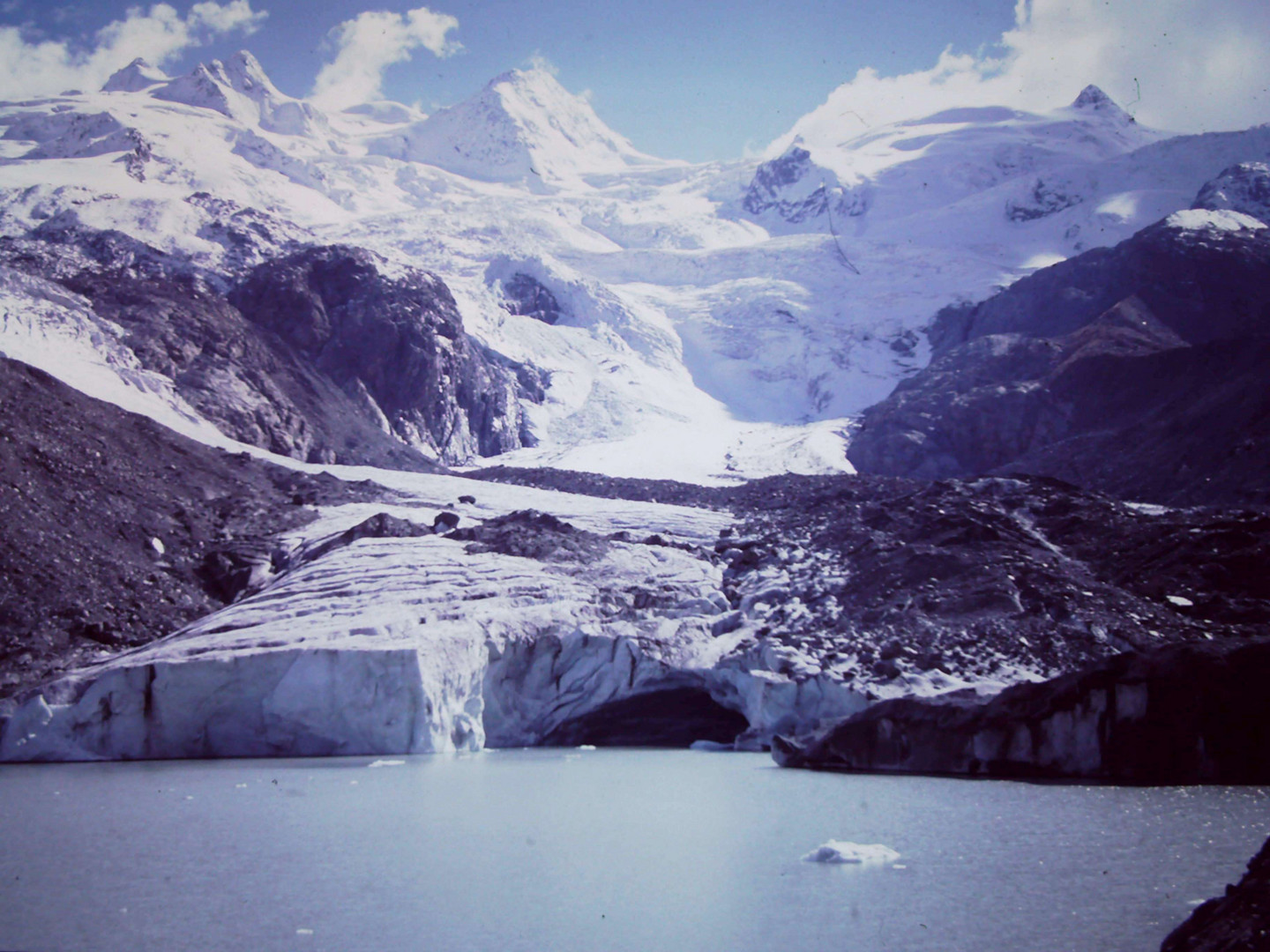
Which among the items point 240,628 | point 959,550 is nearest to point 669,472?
point 959,550

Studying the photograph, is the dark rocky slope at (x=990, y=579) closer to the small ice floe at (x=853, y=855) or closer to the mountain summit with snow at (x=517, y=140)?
the small ice floe at (x=853, y=855)

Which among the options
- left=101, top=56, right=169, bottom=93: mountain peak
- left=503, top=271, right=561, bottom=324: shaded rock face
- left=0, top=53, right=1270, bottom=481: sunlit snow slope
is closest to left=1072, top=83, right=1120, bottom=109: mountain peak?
left=0, top=53, right=1270, bottom=481: sunlit snow slope

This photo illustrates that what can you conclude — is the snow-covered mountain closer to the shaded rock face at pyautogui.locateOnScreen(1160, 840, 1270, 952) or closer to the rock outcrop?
the rock outcrop

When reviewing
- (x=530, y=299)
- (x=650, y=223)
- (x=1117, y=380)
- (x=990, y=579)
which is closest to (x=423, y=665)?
(x=990, y=579)

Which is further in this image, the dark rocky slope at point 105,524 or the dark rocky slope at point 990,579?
the dark rocky slope at point 105,524

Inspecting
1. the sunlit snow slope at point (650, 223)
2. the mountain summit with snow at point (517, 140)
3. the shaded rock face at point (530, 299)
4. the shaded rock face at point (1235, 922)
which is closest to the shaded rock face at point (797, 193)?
the sunlit snow slope at point (650, 223)
